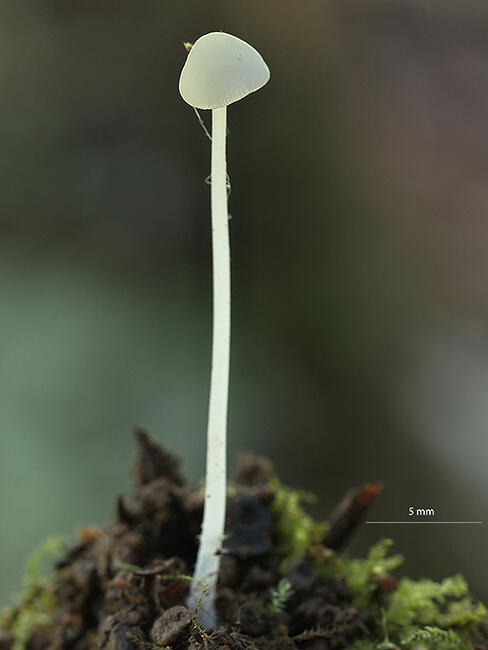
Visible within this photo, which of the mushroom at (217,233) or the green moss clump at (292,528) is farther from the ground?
the mushroom at (217,233)

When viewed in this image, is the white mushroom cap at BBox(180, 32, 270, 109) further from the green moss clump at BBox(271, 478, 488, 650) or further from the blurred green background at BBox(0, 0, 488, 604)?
the green moss clump at BBox(271, 478, 488, 650)

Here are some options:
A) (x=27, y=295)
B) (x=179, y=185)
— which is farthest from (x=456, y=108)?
(x=27, y=295)

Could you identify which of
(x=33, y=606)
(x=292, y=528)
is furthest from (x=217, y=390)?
(x=33, y=606)

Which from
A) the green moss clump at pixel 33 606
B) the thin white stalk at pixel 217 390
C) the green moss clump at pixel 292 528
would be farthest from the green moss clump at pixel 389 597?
the green moss clump at pixel 33 606

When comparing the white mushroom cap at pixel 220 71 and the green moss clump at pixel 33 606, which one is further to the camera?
the green moss clump at pixel 33 606

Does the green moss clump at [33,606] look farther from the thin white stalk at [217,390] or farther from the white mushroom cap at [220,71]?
the white mushroom cap at [220,71]

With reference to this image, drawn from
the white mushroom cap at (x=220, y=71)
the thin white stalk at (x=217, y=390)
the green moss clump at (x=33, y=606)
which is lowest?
the green moss clump at (x=33, y=606)

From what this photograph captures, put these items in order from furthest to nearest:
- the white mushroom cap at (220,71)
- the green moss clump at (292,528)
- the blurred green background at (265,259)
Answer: the blurred green background at (265,259) → the green moss clump at (292,528) → the white mushroom cap at (220,71)
